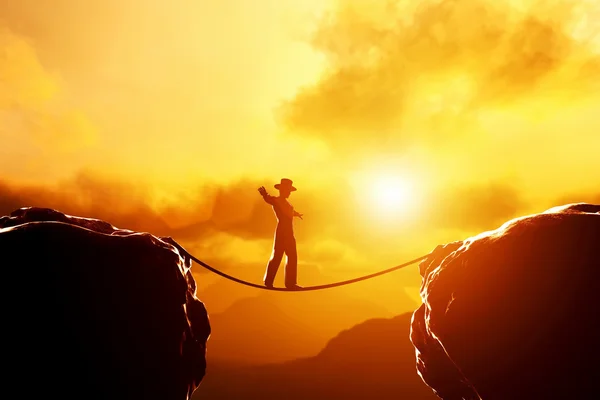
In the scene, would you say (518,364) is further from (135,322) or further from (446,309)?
(135,322)

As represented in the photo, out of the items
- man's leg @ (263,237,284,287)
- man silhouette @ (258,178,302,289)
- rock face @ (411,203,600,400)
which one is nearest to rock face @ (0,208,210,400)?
man's leg @ (263,237,284,287)

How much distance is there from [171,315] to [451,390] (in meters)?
9.49

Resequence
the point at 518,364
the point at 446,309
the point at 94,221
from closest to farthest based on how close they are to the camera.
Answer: the point at 518,364 → the point at 446,309 → the point at 94,221

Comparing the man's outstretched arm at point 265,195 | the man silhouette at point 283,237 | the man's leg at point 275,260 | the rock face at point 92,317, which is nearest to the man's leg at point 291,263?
the man silhouette at point 283,237

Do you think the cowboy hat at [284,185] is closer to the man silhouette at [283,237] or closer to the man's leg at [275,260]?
the man silhouette at [283,237]

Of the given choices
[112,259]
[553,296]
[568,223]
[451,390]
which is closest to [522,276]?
[553,296]

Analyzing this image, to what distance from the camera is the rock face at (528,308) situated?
34.9 ft

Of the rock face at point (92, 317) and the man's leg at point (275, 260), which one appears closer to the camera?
the rock face at point (92, 317)

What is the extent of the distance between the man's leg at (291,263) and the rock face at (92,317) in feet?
13.2

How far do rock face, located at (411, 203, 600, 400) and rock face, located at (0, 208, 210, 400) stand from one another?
7.35 m

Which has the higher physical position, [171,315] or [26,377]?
[171,315]

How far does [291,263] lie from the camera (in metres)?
15.8

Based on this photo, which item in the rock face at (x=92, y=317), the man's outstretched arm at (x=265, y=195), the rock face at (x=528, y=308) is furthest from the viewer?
the man's outstretched arm at (x=265, y=195)

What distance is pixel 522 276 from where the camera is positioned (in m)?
11.8
